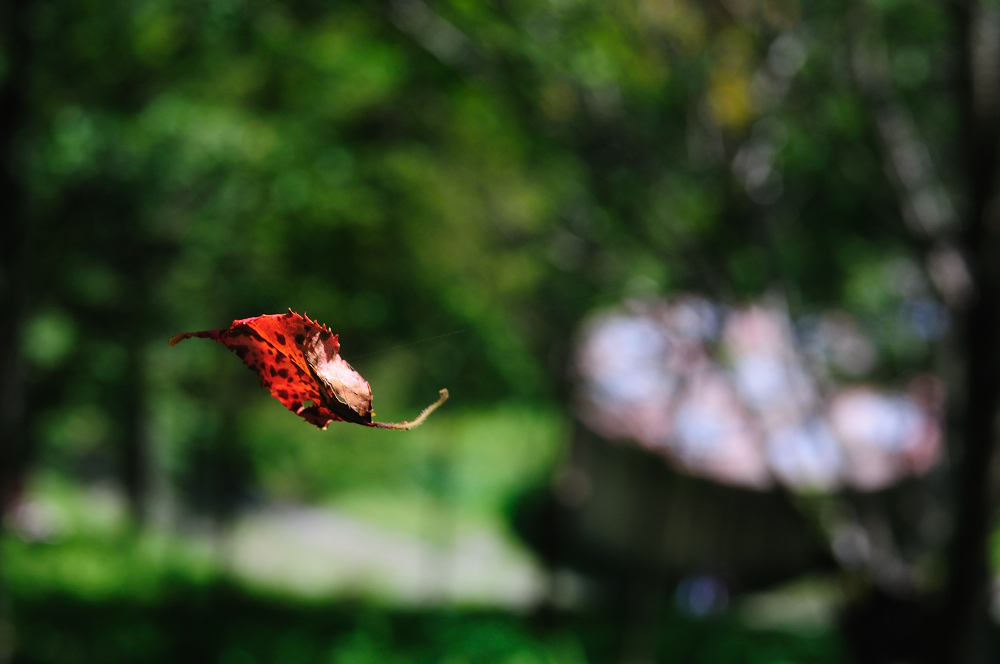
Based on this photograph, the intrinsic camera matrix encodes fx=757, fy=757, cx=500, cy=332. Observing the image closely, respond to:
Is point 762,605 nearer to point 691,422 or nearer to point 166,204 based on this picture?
point 691,422

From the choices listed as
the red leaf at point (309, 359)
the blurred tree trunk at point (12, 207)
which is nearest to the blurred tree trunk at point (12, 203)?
the blurred tree trunk at point (12, 207)

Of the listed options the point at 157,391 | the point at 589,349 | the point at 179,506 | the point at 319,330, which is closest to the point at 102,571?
the point at 157,391

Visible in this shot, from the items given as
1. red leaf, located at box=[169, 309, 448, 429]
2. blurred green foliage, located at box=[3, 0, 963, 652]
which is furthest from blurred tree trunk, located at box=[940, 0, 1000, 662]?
red leaf, located at box=[169, 309, 448, 429]

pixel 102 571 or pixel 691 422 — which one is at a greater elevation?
pixel 691 422

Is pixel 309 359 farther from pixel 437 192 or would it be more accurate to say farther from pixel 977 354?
pixel 437 192

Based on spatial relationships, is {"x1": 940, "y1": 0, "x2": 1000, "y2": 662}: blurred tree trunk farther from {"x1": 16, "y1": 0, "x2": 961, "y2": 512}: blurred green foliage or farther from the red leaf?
the red leaf

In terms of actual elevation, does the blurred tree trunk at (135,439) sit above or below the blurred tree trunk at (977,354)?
above

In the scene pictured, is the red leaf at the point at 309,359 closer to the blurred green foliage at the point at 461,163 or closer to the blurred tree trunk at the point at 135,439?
the blurred green foliage at the point at 461,163
